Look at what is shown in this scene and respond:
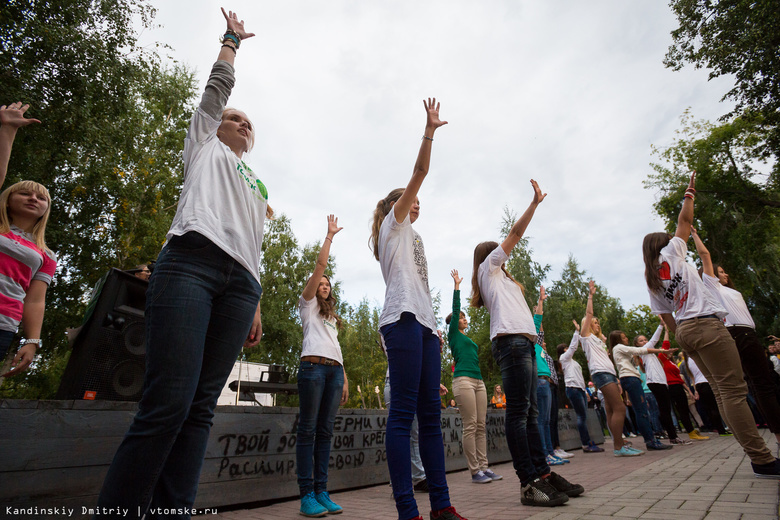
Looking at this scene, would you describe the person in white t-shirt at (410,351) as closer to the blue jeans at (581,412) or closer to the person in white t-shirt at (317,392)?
the person in white t-shirt at (317,392)

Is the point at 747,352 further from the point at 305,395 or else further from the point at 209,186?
the point at 209,186

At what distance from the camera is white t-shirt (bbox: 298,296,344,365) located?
408 centimetres

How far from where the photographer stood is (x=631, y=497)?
10.7 feet

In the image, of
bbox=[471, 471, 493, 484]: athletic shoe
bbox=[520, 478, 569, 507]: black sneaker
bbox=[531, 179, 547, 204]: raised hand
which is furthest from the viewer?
bbox=[471, 471, 493, 484]: athletic shoe

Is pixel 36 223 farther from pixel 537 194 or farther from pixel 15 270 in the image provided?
pixel 537 194

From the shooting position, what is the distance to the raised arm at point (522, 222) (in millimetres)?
3779

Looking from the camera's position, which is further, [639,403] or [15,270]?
[639,403]

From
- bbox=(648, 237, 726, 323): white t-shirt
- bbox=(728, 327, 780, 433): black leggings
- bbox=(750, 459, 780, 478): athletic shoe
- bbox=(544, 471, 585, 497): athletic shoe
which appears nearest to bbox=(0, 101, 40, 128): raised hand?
bbox=(544, 471, 585, 497): athletic shoe

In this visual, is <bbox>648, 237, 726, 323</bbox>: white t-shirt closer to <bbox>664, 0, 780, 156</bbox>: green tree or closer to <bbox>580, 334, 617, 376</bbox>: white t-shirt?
<bbox>580, 334, 617, 376</bbox>: white t-shirt

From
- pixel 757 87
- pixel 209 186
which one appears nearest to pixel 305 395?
pixel 209 186

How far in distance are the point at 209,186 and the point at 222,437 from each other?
9.23 ft

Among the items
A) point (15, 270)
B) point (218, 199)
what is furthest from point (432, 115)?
point (15, 270)

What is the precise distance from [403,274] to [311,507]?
2155mm

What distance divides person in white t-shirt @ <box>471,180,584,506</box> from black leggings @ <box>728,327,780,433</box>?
203 centimetres
